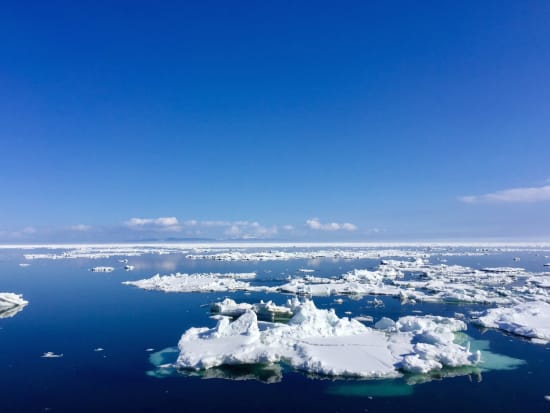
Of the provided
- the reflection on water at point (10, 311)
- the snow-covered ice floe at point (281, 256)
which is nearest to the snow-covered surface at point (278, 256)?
the snow-covered ice floe at point (281, 256)

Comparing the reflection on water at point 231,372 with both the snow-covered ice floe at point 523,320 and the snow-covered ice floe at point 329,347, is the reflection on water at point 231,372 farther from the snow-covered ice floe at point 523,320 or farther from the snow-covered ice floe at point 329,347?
the snow-covered ice floe at point 523,320

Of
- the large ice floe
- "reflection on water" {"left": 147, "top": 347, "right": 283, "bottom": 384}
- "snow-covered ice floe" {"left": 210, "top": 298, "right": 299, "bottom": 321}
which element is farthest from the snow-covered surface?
"reflection on water" {"left": 147, "top": 347, "right": 283, "bottom": 384}

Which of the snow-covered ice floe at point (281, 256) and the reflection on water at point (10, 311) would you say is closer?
the reflection on water at point (10, 311)

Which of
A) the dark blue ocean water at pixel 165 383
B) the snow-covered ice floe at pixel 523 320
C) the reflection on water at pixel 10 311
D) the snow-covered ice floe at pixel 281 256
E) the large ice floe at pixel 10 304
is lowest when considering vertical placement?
the dark blue ocean water at pixel 165 383

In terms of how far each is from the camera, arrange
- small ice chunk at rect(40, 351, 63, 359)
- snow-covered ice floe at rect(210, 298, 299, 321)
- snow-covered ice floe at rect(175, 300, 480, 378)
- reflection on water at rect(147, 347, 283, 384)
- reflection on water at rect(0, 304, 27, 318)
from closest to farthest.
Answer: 1. reflection on water at rect(147, 347, 283, 384)
2. snow-covered ice floe at rect(175, 300, 480, 378)
3. small ice chunk at rect(40, 351, 63, 359)
4. snow-covered ice floe at rect(210, 298, 299, 321)
5. reflection on water at rect(0, 304, 27, 318)

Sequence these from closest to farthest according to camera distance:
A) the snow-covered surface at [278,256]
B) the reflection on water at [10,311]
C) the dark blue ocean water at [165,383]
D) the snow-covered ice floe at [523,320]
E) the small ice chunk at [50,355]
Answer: the dark blue ocean water at [165,383]
the small ice chunk at [50,355]
the snow-covered ice floe at [523,320]
the reflection on water at [10,311]
the snow-covered surface at [278,256]

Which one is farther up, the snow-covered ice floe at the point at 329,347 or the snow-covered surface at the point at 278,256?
the snow-covered surface at the point at 278,256

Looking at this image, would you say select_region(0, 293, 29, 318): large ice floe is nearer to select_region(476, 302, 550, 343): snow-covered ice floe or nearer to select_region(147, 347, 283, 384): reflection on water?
select_region(147, 347, 283, 384): reflection on water

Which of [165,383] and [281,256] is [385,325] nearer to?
[165,383]
